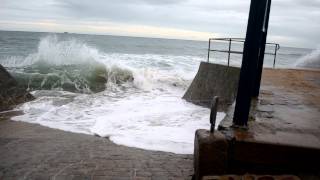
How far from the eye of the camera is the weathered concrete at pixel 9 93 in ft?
38.1

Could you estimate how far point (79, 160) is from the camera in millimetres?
6266

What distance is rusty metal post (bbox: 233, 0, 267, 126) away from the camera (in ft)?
14.4

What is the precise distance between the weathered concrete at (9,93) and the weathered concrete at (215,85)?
587 cm

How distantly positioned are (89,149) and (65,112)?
13.3ft

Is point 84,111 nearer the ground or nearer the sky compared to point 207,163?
nearer the ground

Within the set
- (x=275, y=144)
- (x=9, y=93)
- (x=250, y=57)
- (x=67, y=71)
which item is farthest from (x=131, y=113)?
(x=67, y=71)

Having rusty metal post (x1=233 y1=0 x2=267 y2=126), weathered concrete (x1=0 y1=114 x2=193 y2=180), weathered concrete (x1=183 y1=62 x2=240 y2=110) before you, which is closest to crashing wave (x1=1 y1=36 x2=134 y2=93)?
weathered concrete (x1=183 y1=62 x2=240 y2=110)

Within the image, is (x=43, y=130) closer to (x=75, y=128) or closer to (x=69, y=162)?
(x=75, y=128)

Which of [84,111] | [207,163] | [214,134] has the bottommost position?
[84,111]

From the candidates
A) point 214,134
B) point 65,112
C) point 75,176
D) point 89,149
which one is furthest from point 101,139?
point 214,134

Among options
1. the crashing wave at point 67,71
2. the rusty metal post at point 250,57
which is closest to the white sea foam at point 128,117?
the rusty metal post at point 250,57

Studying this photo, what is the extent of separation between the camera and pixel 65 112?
→ 1076 centimetres

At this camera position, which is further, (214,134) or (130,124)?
(130,124)

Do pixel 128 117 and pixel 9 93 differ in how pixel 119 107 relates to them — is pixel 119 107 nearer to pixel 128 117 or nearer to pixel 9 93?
pixel 128 117
